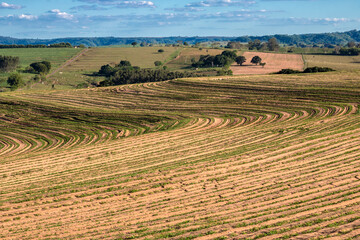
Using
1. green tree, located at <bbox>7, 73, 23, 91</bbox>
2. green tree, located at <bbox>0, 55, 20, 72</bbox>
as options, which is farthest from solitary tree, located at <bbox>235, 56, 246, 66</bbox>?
green tree, located at <bbox>0, 55, 20, 72</bbox>

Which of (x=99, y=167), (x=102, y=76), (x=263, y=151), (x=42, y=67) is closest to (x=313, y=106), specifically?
(x=263, y=151)

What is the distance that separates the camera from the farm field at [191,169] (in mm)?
17516

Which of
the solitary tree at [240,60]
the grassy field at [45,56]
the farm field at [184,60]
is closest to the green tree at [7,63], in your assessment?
the grassy field at [45,56]

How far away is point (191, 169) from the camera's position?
2528 cm

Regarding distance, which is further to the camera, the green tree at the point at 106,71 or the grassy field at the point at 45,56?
the grassy field at the point at 45,56

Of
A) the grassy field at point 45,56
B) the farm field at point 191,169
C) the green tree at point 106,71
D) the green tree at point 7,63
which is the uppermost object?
the grassy field at point 45,56

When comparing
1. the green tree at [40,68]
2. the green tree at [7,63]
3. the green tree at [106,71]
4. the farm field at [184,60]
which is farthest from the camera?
the farm field at [184,60]

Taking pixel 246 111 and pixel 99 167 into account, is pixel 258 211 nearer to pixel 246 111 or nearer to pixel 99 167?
pixel 99 167

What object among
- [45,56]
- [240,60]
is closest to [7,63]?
[45,56]

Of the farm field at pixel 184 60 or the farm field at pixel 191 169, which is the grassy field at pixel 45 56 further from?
the farm field at pixel 191 169

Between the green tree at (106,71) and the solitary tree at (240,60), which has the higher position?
the solitary tree at (240,60)

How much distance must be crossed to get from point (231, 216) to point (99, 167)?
539 inches

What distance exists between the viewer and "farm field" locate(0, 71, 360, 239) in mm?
17516

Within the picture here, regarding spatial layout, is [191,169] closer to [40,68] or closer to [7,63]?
[40,68]
